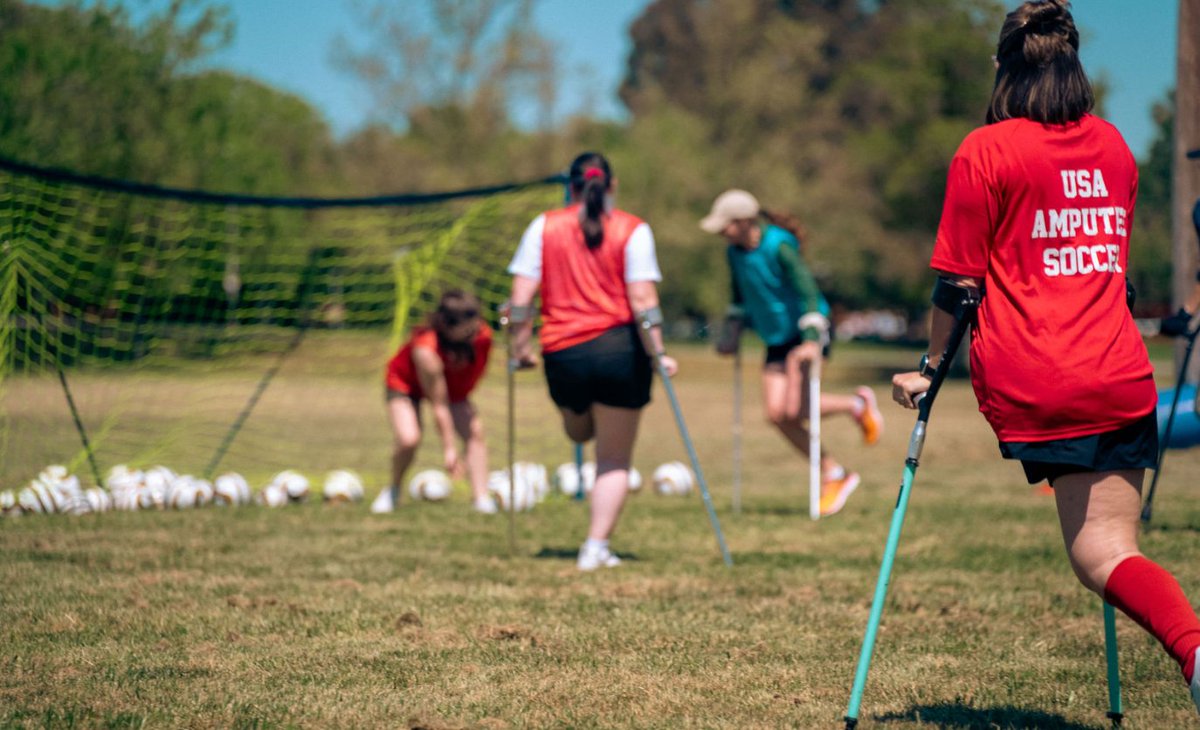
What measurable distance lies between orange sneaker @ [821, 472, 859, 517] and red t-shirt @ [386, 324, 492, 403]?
2.53 m

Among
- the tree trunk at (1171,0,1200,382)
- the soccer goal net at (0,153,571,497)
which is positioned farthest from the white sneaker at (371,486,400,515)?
the tree trunk at (1171,0,1200,382)

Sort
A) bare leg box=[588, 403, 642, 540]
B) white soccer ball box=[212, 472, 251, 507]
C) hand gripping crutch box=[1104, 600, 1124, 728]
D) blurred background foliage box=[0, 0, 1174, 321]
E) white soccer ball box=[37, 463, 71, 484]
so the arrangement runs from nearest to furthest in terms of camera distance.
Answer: hand gripping crutch box=[1104, 600, 1124, 728] < bare leg box=[588, 403, 642, 540] < white soccer ball box=[37, 463, 71, 484] < white soccer ball box=[212, 472, 251, 507] < blurred background foliage box=[0, 0, 1174, 321]

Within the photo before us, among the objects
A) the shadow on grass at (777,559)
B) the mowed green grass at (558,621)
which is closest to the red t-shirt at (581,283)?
the mowed green grass at (558,621)

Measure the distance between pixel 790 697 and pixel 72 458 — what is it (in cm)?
846

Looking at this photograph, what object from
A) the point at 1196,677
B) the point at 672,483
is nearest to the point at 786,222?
the point at 672,483

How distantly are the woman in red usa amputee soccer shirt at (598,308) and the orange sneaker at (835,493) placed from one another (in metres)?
2.79

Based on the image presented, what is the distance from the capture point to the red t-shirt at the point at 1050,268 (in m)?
3.26

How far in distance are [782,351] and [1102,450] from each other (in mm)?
5747

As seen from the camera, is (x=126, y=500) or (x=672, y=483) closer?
(x=126, y=500)

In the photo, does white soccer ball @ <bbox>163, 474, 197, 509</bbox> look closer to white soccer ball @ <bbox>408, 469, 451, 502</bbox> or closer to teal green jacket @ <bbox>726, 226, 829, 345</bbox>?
white soccer ball @ <bbox>408, 469, 451, 502</bbox>

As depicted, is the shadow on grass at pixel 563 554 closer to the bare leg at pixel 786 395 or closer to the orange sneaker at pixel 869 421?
the bare leg at pixel 786 395

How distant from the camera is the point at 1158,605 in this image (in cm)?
317

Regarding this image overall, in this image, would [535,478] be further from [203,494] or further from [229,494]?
[203,494]

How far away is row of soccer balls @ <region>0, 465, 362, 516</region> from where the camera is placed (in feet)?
27.2
